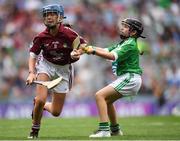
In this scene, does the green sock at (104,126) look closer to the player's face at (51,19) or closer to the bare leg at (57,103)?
the bare leg at (57,103)

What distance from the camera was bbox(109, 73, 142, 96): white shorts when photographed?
39.4ft

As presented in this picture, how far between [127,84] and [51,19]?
166 cm

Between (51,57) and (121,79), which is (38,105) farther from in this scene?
(121,79)

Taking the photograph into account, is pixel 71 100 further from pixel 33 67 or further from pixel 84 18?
pixel 33 67

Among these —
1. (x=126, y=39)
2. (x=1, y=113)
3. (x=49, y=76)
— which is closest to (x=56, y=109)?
(x=49, y=76)

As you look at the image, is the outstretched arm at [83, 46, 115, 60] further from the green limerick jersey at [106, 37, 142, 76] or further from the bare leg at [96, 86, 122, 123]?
the bare leg at [96, 86, 122, 123]

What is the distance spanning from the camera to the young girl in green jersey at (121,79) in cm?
1175

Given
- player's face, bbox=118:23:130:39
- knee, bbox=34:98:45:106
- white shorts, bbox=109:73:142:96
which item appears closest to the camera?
knee, bbox=34:98:45:106

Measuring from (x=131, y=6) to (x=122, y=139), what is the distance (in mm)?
14199

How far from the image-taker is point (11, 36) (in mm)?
23562

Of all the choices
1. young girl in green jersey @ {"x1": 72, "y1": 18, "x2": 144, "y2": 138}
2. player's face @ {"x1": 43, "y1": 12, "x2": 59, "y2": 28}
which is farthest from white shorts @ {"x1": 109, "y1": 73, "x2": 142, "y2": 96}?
player's face @ {"x1": 43, "y1": 12, "x2": 59, "y2": 28}

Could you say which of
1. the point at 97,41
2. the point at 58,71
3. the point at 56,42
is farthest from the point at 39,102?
the point at 97,41

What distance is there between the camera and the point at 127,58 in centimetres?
1205

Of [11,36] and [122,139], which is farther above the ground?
[11,36]
